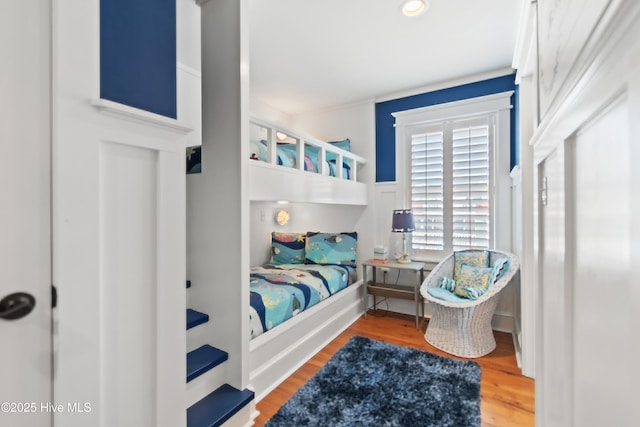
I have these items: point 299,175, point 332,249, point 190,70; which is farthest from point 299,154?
point 332,249

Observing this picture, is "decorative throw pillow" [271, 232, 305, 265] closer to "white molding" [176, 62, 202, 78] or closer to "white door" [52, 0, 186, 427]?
"white molding" [176, 62, 202, 78]

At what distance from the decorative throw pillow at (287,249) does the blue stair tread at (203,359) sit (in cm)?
182

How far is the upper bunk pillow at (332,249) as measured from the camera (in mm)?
3389

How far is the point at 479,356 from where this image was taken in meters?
2.40

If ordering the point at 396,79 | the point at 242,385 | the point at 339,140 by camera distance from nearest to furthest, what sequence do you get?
the point at 242,385 < the point at 396,79 < the point at 339,140

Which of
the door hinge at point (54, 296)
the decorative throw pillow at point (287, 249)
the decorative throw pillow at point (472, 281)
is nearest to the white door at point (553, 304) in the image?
the door hinge at point (54, 296)

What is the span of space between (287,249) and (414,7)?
2.63m

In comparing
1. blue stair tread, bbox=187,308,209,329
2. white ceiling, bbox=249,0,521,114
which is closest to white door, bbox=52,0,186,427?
blue stair tread, bbox=187,308,209,329

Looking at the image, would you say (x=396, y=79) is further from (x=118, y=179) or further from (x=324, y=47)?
(x=118, y=179)

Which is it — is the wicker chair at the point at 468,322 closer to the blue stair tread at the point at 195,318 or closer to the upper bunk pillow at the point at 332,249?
the upper bunk pillow at the point at 332,249

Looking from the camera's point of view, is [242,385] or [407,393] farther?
[407,393]

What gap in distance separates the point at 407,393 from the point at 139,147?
2.05m

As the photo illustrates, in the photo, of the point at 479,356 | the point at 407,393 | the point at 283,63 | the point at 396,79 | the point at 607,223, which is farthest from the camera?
the point at 396,79

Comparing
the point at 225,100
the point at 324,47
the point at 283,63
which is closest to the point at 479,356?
the point at 225,100
